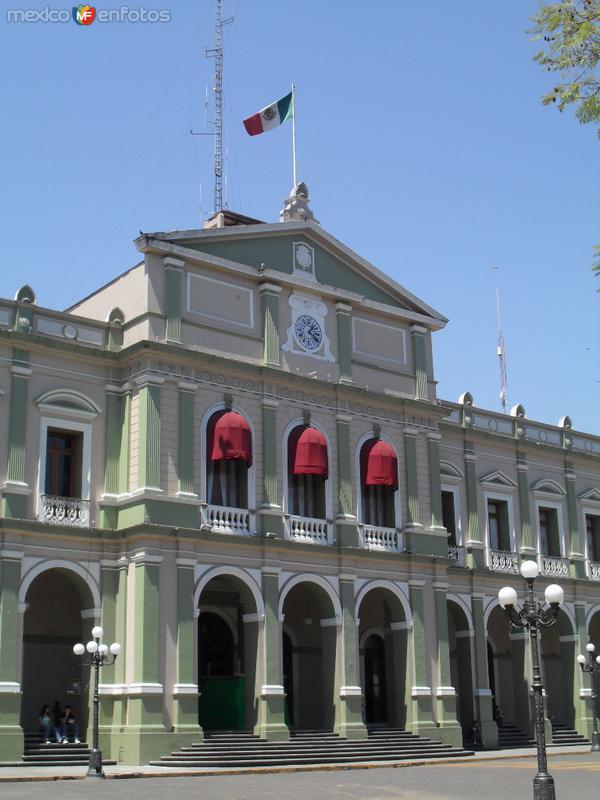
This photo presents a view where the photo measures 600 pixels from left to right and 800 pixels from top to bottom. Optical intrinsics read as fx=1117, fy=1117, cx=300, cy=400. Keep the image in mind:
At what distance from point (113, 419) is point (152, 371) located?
1.80m

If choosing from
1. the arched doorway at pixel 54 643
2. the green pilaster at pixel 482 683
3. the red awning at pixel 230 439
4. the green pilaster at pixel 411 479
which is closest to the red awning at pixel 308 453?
the red awning at pixel 230 439

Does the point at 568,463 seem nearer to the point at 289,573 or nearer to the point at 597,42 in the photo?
the point at 289,573

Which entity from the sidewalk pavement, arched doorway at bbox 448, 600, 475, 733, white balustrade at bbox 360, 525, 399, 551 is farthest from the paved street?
arched doorway at bbox 448, 600, 475, 733

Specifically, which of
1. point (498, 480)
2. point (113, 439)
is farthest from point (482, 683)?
point (113, 439)

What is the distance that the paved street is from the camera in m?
19.8

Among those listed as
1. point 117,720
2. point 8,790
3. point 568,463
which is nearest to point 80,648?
point 117,720

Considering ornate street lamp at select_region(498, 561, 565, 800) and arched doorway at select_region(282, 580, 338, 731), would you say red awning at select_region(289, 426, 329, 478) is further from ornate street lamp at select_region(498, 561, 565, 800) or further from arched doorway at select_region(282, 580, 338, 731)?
ornate street lamp at select_region(498, 561, 565, 800)

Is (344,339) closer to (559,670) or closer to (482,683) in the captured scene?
(482,683)

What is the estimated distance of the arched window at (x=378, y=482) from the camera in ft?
107

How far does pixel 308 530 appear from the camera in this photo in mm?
31453

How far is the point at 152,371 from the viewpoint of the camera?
29.0m

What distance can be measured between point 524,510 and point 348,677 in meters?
11.9

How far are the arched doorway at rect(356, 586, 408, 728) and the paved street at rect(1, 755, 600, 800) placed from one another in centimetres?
551

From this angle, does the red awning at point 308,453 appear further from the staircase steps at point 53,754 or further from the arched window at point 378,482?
the staircase steps at point 53,754
